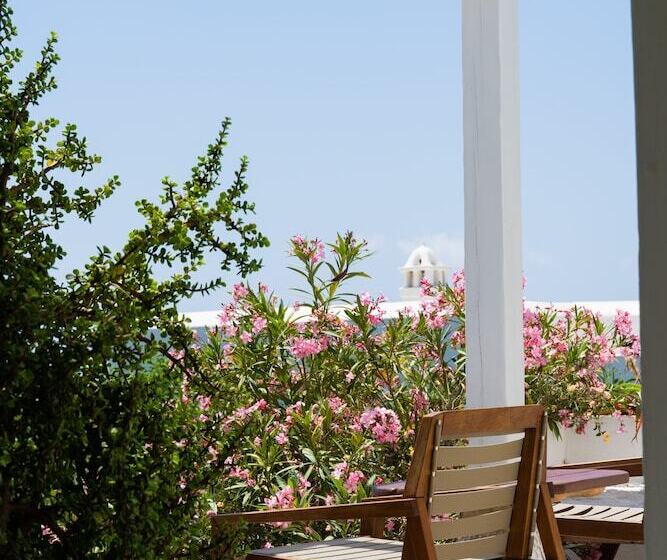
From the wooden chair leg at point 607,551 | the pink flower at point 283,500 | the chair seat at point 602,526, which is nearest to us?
the chair seat at point 602,526

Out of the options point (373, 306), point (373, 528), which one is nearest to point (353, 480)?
point (373, 306)

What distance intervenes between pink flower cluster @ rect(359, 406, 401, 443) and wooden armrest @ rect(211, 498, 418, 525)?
1749 millimetres

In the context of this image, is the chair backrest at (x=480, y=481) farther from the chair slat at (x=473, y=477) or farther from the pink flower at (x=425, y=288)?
the pink flower at (x=425, y=288)

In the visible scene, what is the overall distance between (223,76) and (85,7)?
5647mm

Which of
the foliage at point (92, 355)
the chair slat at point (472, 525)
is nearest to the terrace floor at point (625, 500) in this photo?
the chair slat at point (472, 525)

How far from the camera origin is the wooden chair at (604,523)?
3029mm

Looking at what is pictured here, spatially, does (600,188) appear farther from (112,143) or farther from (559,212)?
(112,143)

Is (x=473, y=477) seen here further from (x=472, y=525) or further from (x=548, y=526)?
(x=548, y=526)

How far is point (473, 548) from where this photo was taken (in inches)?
100.0

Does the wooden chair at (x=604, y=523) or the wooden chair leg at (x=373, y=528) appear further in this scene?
the wooden chair leg at (x=373, y=528)

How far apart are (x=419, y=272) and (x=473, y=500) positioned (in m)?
4.50

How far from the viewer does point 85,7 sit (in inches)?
1281

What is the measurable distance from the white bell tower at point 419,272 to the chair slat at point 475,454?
239 centimetres

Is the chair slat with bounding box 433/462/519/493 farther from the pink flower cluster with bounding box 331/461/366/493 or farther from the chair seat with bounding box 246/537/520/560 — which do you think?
the pink flower cluster with bounding box 331/461/366/493
